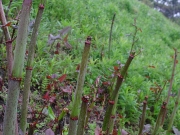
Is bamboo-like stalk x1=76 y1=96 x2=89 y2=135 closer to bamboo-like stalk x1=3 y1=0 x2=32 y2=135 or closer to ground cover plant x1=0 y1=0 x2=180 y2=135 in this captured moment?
ground cover plant x1=0 y1=0 x2=180 y2=135

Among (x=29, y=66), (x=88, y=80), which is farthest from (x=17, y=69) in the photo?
(x=88, y=80)

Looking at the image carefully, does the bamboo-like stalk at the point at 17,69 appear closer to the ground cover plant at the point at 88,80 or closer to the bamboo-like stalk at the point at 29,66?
the ground cover plant at the point at 88,80

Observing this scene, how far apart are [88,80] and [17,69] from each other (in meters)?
1.79

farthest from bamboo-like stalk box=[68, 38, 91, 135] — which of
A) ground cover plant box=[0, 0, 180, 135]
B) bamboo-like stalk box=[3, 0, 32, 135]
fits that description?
bamboo-like stalk box=[3, 0, 32, 135]

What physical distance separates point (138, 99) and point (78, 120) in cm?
191

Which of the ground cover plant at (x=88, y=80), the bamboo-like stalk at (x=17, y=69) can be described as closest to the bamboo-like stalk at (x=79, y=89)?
the ground cover plant at (x=88, y=80)

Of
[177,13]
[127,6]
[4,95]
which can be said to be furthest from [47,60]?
[177,13]

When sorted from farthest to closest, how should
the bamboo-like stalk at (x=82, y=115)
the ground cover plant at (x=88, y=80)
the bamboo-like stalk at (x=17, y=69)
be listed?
1. the ground cover plant at (x=88, y=80)
2. the bamboo-like stalk at (x=82, y=115)
3. the bamboo-like stalk at (x=17, y=69)

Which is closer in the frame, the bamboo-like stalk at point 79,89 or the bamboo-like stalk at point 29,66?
the bamboo-like stalk at point 79,89

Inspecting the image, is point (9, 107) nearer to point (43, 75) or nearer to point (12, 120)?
point (12, 120)

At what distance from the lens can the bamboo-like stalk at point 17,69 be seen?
572 mm

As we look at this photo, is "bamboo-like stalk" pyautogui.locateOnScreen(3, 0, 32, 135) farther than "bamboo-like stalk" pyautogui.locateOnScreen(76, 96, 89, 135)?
No

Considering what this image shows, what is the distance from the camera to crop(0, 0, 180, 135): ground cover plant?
41.4 inches

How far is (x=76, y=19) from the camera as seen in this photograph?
366cm
